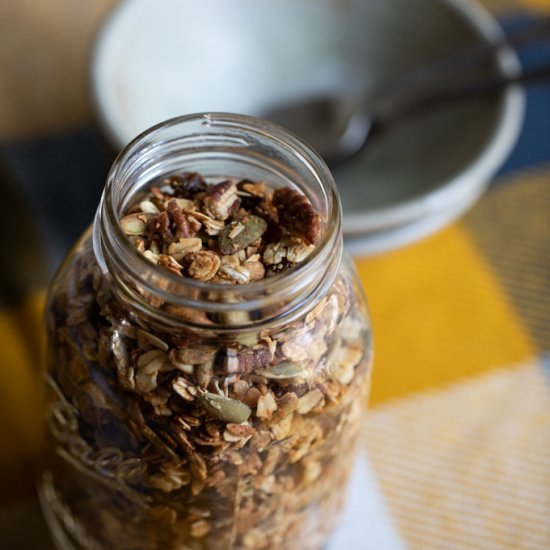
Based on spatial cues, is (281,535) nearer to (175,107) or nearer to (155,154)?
(155,154)

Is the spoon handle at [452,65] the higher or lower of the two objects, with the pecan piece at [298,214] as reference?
lower

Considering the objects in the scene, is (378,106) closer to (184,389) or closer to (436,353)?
(436,353)

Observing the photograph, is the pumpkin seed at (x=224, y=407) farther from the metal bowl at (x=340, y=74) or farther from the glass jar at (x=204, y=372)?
the metal bowl at (x=340, y=74)

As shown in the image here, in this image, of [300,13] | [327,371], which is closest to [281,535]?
[327,371]

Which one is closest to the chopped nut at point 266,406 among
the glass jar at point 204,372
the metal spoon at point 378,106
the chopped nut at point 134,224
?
the glass jar at point 204,372

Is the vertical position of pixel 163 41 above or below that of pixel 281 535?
above

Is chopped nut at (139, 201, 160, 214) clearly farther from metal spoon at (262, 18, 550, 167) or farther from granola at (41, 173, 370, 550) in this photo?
metal spoon at (262, 18, 550, 167)
